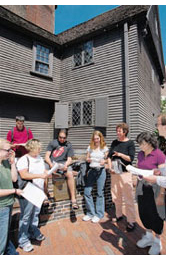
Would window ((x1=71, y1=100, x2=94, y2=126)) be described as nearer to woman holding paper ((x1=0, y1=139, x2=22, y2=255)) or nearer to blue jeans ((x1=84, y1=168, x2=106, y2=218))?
blue jeans ((x1=84, y1=168, x2=106, y2=218))

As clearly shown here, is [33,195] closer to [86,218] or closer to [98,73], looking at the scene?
[86,218]

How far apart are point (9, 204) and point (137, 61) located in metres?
6.95

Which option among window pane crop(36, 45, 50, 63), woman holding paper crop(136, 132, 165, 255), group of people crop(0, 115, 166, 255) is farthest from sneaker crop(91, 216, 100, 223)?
window pane crop(36, 45, 50, 63)

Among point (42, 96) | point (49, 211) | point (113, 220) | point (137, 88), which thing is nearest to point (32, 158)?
point (49, 211)

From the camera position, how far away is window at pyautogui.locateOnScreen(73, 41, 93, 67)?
8.15 meters

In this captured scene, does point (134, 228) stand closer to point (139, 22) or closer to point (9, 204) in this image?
point (9, 204)

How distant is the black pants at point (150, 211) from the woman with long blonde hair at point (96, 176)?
1.13m

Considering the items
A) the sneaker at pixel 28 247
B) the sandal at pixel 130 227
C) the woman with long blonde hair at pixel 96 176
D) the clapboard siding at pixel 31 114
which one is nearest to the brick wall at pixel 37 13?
the clapboard siding at pixel 31 114

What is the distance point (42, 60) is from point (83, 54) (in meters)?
2.27

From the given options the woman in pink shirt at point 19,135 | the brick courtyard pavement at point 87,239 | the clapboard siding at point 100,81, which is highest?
the clapboard siding at point 100,81

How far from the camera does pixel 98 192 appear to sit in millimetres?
3344

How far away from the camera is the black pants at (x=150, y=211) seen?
2.20 meters

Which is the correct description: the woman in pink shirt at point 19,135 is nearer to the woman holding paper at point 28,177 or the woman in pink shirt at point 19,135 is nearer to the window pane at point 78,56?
the woman holding paper at point 28,177

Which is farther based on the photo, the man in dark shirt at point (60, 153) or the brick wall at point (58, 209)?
the man in dark shirt at point (60, 153)
